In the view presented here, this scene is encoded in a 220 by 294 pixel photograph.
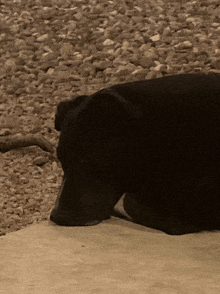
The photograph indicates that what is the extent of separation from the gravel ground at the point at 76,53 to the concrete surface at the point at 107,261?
4.64ft

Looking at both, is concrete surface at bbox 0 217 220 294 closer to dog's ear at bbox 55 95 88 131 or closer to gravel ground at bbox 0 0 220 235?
dog's ear at bbox 55 95 88 131

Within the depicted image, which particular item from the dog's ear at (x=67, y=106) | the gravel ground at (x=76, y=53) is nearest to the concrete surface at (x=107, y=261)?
the dog's ear at (x=67, y=106)

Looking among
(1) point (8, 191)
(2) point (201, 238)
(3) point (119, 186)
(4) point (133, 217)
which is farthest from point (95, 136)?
(1) point (8, 191)

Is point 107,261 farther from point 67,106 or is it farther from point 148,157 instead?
point 67,106

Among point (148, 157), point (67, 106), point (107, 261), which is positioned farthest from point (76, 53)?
point (107, 261)

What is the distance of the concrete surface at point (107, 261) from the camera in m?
1.45

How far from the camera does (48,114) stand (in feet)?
13.2

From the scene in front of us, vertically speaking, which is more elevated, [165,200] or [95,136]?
[95,136]

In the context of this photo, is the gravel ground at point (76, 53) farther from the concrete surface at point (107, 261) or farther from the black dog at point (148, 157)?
the concrete surface at point (107, 261)

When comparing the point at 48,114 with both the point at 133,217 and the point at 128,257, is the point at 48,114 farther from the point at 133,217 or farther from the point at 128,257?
the point at 128,257

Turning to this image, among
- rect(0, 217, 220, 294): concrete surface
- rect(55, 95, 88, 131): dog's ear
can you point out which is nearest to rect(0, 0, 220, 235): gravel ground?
rect(55, 95, 88, 131): dog's ear

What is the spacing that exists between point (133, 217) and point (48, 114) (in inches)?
72.6

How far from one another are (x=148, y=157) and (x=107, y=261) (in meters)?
0.62

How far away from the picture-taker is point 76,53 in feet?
14.2
